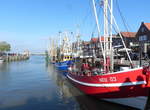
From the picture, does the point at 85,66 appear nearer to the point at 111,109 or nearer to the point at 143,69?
the point at 111,109

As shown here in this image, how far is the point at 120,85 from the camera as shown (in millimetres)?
12680

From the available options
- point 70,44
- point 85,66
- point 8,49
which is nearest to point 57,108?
point 85,66

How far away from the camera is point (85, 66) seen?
67.4ft

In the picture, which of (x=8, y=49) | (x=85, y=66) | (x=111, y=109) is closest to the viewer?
(x=111, y=109)

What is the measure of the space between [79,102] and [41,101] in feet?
11.2

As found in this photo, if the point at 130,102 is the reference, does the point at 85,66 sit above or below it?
above

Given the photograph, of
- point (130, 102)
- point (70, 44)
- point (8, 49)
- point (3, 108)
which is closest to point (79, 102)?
point (130, 102)

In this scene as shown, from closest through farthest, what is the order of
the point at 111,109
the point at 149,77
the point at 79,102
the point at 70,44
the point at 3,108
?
the point at 149,77 < the point at 111,109 < the point at 3,108 < the point at 79,102 < the point at 70,44

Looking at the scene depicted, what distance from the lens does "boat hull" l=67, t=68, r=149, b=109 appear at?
38.4 ft

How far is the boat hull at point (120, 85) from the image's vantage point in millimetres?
11719

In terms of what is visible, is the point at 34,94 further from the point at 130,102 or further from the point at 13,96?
the point at 130,102

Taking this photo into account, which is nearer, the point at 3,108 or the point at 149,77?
the point at 149,77

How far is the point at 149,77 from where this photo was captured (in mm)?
11281

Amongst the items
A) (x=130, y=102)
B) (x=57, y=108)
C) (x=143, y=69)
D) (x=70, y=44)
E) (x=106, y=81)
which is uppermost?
(x=70, y=44)
